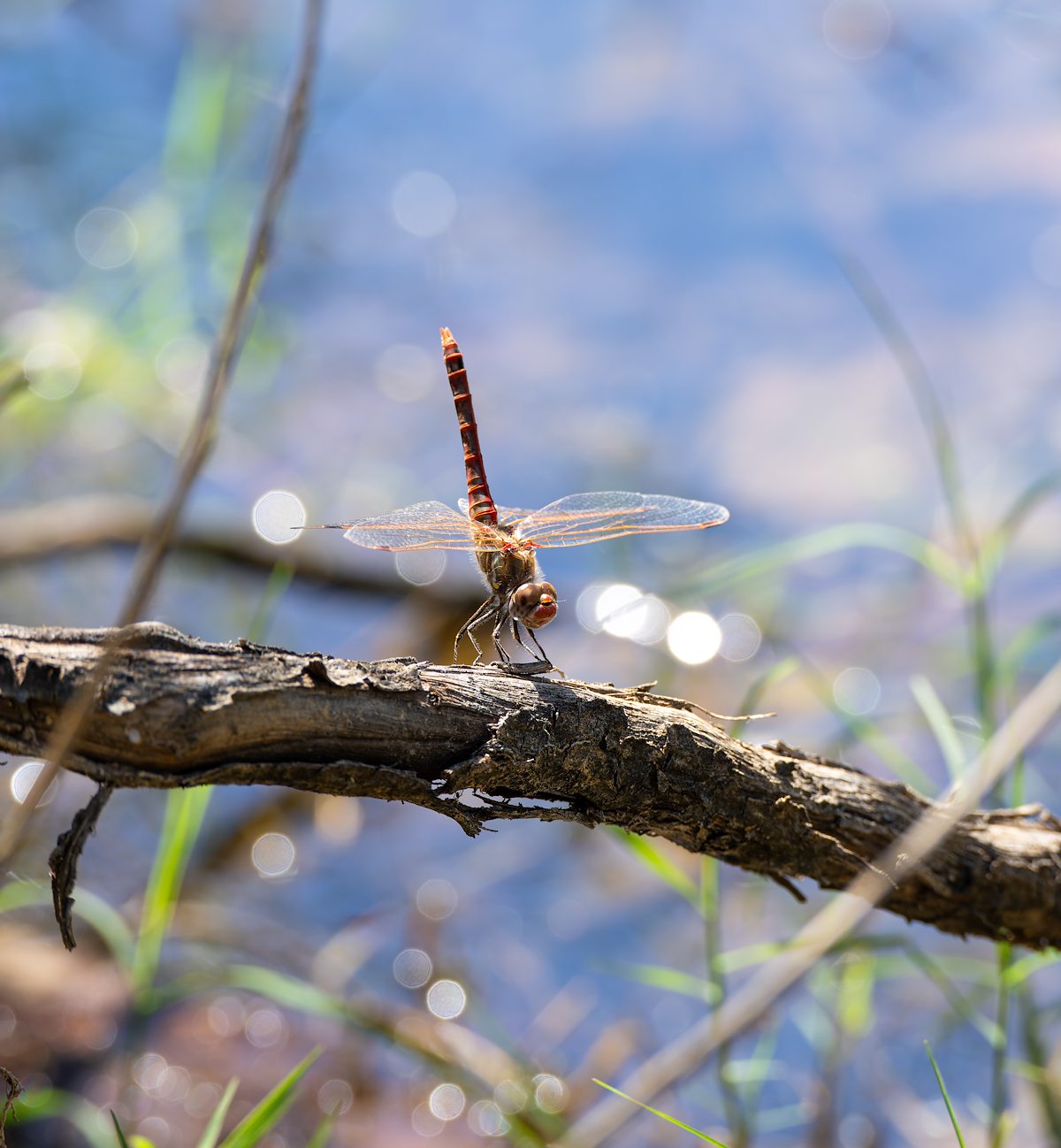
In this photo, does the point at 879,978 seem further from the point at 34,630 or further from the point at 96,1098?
the point at 34,630

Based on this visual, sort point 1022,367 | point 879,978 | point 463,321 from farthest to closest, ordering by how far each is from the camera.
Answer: point 463,321, point 1022,367, point 879,978

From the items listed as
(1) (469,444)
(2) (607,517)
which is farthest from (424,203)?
(2) (607,517)

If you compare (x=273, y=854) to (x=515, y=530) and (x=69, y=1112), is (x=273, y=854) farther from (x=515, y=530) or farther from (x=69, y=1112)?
(x=515, y=530)

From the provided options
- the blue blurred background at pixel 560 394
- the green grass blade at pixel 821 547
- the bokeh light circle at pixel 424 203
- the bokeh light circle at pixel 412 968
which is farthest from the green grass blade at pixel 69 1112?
the bokeh light circle at pixel 424 203

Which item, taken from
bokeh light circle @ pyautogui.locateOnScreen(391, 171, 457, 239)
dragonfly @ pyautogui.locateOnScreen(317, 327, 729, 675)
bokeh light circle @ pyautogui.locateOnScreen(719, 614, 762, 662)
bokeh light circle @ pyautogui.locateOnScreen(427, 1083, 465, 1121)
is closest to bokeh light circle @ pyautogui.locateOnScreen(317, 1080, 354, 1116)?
bokeh light circle @ pyautogui.locateOnScreen(427, 1083, 465, 1121)

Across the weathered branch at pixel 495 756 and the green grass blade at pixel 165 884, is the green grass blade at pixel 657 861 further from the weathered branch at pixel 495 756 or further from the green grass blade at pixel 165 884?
the green grass blade at pixel 165 884

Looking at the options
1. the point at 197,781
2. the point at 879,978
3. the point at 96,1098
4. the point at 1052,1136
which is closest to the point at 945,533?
the point at 879,978
